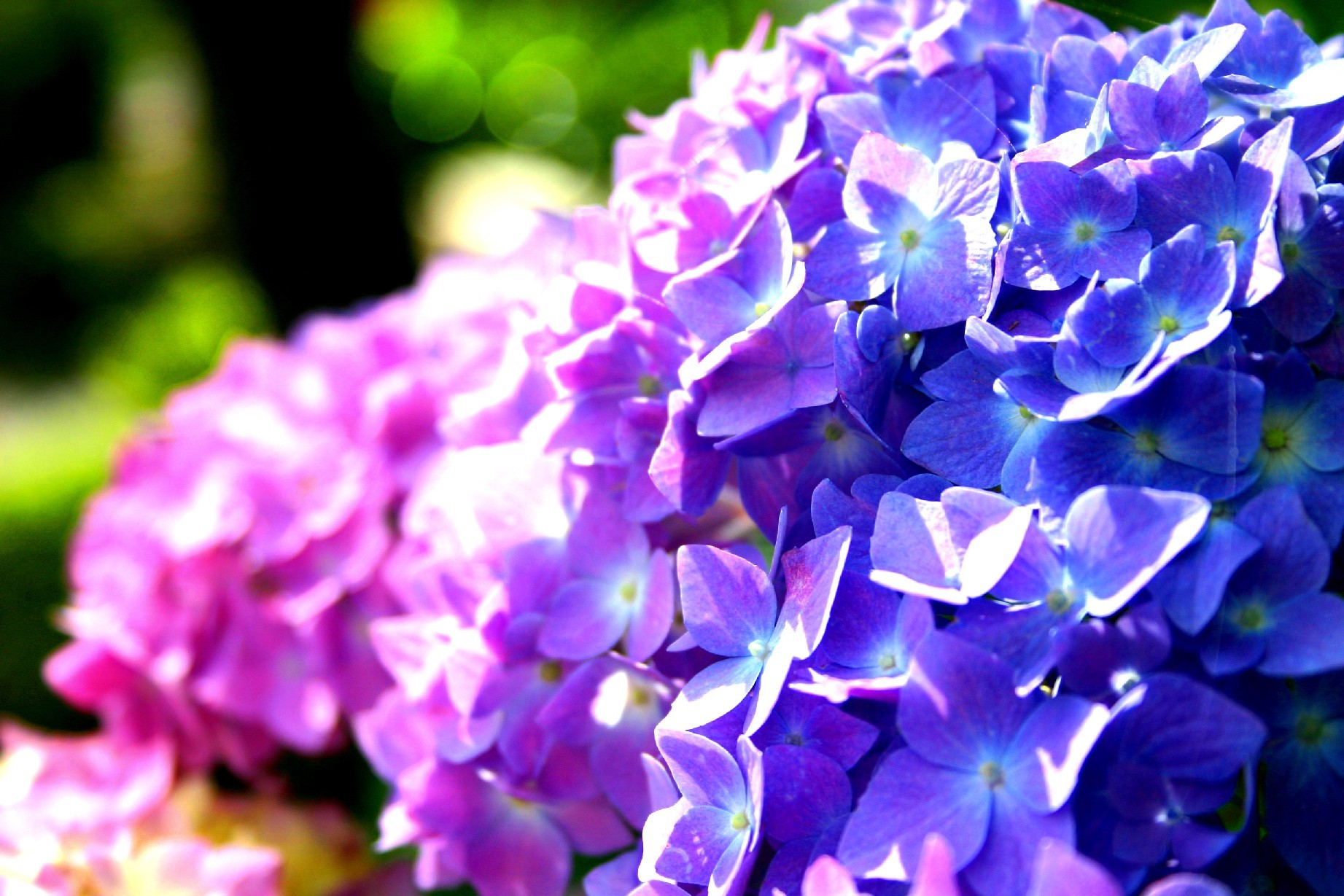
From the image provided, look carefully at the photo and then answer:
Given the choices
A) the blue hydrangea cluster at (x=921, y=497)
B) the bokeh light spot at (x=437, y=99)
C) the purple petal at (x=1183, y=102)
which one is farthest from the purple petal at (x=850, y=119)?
the bokeh light spot at (x=437, y=99)

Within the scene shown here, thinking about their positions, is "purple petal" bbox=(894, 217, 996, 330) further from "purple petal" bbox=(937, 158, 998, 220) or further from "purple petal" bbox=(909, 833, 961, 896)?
"purple petal" bbox=(909, 833, 961, 896)

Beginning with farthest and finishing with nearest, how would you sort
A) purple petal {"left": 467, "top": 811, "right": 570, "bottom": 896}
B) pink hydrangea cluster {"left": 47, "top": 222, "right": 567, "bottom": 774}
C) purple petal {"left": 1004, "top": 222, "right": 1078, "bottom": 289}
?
pink hydrangea cluster {"left": 47, "top": 222, "right": 567, "bottom": 774}
purple petal {"left": 467, "top": 811, "right": 570, "bottom": 896}
purple petal {"left": 1004, "top": 222, "right": 1078, "bottom": 289}

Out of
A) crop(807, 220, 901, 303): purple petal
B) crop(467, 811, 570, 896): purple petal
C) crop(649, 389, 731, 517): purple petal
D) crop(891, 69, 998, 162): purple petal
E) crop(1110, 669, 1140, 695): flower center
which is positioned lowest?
crop(467, 811, 570, 896): purple petal

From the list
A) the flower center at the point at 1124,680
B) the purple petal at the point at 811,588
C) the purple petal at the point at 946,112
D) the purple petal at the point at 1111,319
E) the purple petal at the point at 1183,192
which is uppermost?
the purple petal at the point at 946,112

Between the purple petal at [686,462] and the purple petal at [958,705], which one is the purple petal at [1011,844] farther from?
the purple petal at [686,462]

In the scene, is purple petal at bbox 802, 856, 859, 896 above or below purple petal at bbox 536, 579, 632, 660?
above

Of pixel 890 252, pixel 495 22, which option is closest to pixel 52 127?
pixel 495 22

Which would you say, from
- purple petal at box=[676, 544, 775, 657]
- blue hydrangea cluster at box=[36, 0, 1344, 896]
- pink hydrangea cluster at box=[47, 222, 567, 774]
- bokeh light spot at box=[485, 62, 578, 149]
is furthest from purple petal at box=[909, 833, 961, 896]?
bokeh light spot at box=[485, 62, 578, 149]
